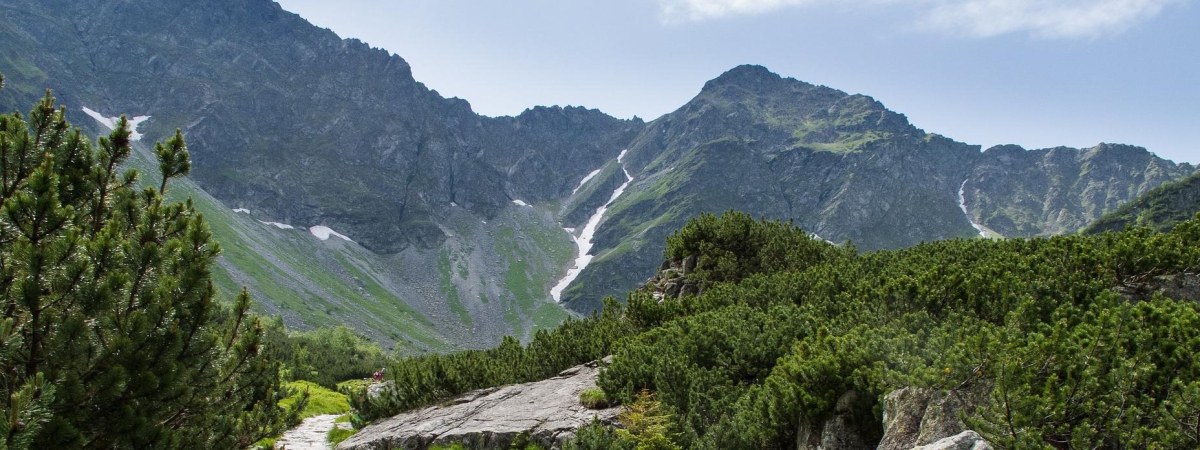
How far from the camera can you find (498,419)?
12.6 m

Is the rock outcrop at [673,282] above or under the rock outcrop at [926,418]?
above

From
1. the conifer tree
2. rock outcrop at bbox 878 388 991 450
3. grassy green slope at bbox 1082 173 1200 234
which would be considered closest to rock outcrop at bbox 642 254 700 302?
rock outcrop at bbox 878 388 991 450

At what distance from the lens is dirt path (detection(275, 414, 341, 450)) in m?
16.6

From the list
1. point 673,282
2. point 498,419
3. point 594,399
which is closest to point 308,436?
point 498,419

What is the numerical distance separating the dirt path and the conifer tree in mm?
9419

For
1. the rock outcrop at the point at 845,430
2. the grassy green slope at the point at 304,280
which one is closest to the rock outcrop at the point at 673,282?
the rock outcrop at the point at 845,430

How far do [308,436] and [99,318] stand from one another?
14843 millimetres

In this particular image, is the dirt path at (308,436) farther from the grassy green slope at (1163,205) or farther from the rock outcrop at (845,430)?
the grassy green slope at (1163,205)

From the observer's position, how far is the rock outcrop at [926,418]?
585 cm

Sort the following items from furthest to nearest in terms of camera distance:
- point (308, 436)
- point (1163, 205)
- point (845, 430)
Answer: point (1163, 205), point (308, 436), point (845, 430)

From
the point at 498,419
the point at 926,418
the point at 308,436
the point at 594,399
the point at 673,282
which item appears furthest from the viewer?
the point at 673,282

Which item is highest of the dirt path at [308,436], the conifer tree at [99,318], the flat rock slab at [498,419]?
the conifer tree at [99,318]

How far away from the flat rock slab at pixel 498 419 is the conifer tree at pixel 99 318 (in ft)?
17.0

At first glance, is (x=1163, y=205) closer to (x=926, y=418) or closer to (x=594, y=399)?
Answer: (x=594, y=399)
